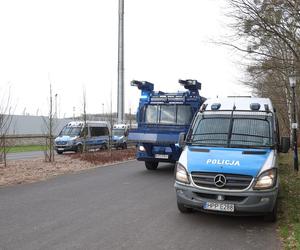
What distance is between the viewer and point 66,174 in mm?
15453

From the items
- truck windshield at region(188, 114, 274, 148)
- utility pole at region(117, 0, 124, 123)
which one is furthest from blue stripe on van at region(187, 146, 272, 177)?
utility pole at region(117, 0, 124, 123)

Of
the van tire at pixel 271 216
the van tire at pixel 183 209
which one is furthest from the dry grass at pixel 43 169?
the van tire at pixel 271 216

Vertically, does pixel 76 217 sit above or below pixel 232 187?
below

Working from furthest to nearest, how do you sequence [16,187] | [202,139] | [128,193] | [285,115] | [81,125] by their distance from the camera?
[285,115] < [81,125] < [16,187] < [128,193] < [202,139]

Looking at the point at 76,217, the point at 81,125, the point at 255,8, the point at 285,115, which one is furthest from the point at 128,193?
the point at 285,115

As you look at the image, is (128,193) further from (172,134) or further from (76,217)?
(172,134)

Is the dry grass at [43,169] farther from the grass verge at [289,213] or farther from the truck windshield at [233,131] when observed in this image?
the grass verge at [289,213]

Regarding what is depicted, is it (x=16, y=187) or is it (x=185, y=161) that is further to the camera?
(x=16, y=187)

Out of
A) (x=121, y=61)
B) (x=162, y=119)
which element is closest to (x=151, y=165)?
(x=162, y=119)

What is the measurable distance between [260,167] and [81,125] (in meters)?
22.8

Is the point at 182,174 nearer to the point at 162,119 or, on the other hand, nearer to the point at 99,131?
the point at 162,119

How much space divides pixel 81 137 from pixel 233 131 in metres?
20.8

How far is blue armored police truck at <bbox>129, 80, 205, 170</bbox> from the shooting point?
15.4 m

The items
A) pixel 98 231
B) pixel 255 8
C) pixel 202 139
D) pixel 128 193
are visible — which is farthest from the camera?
pixel 255 8
